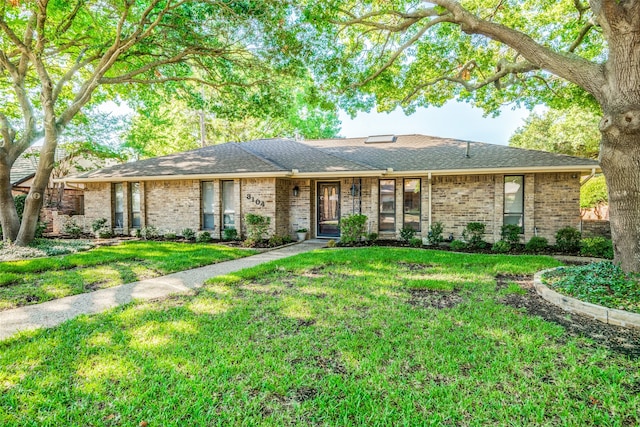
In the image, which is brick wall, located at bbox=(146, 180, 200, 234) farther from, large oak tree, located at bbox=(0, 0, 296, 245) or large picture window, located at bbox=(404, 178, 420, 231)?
large picture window, located at bbox=(404, 178, 420, 231)

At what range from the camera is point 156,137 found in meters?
21.8

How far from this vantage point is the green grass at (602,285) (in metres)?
4.43

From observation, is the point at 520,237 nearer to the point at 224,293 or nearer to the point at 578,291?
the point at 578,291

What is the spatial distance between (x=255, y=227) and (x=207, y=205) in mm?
3049

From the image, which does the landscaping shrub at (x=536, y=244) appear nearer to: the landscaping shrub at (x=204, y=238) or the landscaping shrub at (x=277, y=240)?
the landscaping shrub at (x=277, y=240)

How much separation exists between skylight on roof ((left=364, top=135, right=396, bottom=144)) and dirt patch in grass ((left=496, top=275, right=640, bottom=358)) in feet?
35.5

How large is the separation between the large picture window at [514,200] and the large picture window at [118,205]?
1524 centimetres

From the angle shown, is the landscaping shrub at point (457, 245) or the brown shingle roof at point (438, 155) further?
the brown shingle roof at point (438, 155)

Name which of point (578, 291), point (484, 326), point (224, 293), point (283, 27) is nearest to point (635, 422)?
point (484, 326)

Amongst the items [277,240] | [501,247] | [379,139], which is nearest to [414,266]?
[501,247]

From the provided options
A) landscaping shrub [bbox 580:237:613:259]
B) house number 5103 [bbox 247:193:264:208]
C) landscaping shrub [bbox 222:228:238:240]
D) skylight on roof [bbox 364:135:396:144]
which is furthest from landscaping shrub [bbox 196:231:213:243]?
landscaping shrub [bbox 580:237:613:259]

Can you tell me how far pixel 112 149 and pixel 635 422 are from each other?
20683 millimetres

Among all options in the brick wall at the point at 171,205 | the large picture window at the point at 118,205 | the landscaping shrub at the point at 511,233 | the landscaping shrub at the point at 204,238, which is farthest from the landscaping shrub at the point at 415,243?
the large picture window at the point at 118,205

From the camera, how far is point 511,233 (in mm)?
10305
